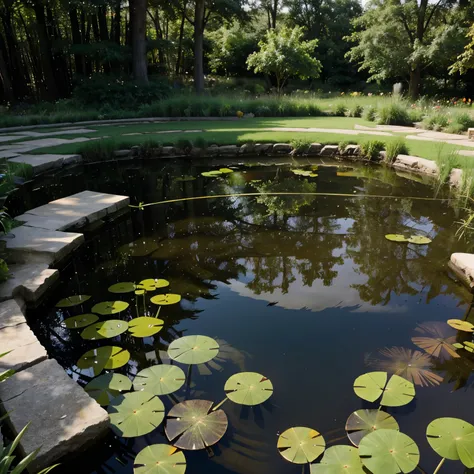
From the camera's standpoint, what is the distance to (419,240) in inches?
138

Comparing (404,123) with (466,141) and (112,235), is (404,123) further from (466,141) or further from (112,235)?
(112,235)

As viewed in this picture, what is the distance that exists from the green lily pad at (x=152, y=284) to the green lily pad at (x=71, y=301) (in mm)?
371

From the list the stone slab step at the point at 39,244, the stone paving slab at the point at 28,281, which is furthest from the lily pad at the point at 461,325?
the stone slab step at the point at 39,244

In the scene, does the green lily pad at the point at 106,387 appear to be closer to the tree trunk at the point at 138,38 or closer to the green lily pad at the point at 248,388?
the green lily pad at the point at 248,388

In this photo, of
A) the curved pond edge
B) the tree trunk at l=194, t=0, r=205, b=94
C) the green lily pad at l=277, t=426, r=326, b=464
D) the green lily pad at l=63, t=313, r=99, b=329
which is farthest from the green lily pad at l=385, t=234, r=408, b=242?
the tree trunk at l=194, t=0, r=205, b=94

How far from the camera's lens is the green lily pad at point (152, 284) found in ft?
9.07

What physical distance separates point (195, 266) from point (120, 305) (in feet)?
2.51

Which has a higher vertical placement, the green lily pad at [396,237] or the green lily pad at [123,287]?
the green lily pad at [396,237]

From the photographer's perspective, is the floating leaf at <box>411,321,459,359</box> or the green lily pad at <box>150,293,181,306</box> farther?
the green lily pad at <box>150,293,181,306</box>

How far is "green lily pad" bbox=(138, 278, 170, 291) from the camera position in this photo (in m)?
2.77

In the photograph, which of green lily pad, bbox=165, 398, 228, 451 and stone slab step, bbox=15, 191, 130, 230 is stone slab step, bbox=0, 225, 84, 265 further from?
green lily pad, bbox=165, 398, 228, 451

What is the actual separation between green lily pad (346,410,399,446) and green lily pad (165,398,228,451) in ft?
1.72

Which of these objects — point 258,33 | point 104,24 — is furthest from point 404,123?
point 258,33

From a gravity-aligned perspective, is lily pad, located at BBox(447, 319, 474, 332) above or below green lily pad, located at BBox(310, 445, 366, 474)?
Result: below
